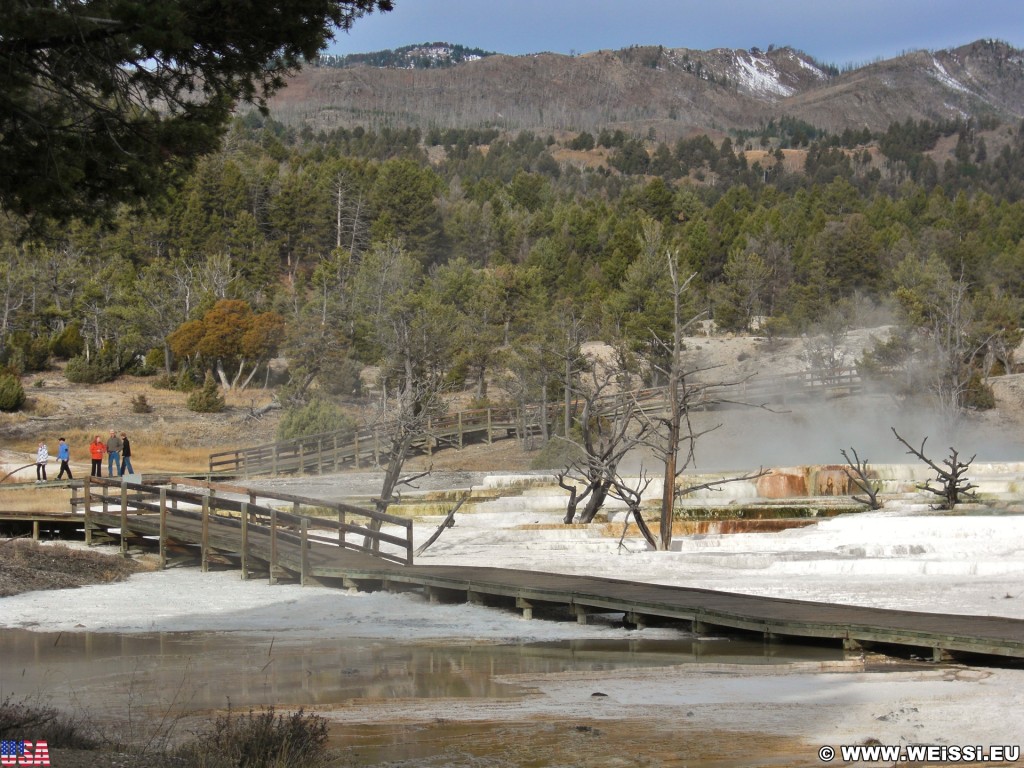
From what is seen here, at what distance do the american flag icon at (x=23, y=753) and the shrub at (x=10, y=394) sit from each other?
45.2m

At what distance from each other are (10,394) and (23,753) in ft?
150

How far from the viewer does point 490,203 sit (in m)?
83.4

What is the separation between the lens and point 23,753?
6.49m

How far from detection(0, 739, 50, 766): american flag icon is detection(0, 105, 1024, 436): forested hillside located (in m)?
31.4

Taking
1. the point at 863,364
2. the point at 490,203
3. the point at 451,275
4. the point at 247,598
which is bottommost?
the point at 247,598

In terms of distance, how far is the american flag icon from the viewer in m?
6.34

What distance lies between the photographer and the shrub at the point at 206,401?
51.9 m

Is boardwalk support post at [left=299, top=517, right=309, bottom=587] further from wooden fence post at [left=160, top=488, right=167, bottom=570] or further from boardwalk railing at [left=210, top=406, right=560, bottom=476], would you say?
boardwalk railing at [left=210, top=406, right=560, bottom=476]

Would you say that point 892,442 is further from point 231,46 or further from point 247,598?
point 231,46

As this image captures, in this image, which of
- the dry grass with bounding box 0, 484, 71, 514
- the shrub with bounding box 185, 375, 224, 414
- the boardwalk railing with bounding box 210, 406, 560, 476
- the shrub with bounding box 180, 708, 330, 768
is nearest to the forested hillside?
the boardwalk railing with bounding box 210, 406, 560, 476

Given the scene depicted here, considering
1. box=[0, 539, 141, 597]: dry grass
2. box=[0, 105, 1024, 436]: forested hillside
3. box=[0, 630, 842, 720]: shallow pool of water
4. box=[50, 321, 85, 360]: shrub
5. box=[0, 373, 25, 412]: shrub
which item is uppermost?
box=[0, 105, 1024, 436]: forested hillside

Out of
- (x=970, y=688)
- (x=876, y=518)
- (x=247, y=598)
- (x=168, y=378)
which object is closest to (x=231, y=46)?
(x=970, y=688)

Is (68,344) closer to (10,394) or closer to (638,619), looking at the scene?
(10,394)

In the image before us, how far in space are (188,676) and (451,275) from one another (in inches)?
1984
